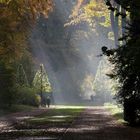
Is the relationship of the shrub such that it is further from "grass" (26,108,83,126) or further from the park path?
the park path

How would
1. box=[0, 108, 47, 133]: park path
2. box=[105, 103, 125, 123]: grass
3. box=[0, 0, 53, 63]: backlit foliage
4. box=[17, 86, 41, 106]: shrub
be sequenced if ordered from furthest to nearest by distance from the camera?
box=[17, 86, 41, 106]: shrub
box=[0, 0, 53, 63]: backlit foliage
box=[105, 103, 125, 123]: grass
box=[0, 108, 47, 133]: park path

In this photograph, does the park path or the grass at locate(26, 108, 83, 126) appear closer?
the park path

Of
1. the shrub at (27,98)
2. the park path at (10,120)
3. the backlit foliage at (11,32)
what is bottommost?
the park path at (10,120)

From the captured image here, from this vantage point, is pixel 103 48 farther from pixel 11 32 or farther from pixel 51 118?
pixel 11 32

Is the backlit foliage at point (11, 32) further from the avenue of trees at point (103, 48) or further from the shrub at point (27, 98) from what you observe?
the shrub at point (27, 98)

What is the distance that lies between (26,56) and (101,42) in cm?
3252

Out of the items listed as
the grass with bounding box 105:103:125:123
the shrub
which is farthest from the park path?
the shrub

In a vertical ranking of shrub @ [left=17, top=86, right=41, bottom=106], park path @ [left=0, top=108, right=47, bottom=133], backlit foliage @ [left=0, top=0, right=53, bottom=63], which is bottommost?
park path @ [left=0, top=108, right=47, bottom=133]

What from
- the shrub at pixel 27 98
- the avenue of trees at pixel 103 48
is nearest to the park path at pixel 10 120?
the avenue of trees at pixel 103 48

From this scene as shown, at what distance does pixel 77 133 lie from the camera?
68.9 feet

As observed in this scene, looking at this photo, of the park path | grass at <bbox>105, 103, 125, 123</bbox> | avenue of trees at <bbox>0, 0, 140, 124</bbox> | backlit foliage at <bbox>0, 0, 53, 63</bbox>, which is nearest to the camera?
avenue of trees at <bbox>0, 0, 140, 124</bbox>

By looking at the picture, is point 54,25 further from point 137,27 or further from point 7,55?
point 137,27

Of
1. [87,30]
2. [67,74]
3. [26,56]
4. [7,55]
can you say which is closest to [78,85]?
[67,74]

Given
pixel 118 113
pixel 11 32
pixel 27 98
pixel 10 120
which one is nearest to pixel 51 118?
pixel 10 120
